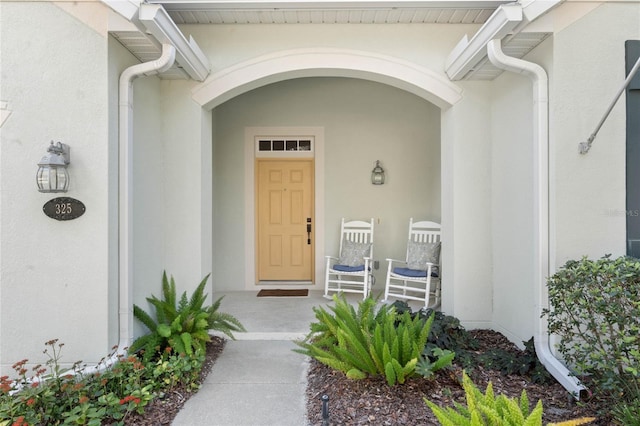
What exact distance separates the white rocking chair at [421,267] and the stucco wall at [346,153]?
39 centimetres

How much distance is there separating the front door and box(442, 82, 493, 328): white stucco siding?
2283 mm

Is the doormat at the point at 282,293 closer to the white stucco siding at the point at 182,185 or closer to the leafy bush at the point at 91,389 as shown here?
the white stucco siding at the point at 182,185

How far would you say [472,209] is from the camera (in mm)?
3654

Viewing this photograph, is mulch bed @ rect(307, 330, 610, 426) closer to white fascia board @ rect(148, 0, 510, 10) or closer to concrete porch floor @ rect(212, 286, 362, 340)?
concrete porch floor @ rect(212, 286, 362, 340)

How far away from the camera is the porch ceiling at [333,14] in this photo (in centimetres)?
306

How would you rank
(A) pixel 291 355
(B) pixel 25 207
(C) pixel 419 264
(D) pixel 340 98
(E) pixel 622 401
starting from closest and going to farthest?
(E) pixel 622 401
(B) pixel 25 207
(A) pixel 291 355
(C) pixel 419 264
(D) pixel 340 98

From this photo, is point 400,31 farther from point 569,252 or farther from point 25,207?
point 25,207

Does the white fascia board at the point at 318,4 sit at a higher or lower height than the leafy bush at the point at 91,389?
higher

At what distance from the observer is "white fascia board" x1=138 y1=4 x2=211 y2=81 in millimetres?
2508

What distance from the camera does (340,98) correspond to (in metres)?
5.33

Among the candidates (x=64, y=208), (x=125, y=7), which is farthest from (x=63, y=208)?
(x=125, y=7)

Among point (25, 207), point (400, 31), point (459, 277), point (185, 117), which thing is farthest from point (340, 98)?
point (25, 207)

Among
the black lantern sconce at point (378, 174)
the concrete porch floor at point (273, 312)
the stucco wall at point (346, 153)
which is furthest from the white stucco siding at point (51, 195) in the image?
the black lantern sconce at point (378, 174)

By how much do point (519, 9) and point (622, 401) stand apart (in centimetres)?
240
